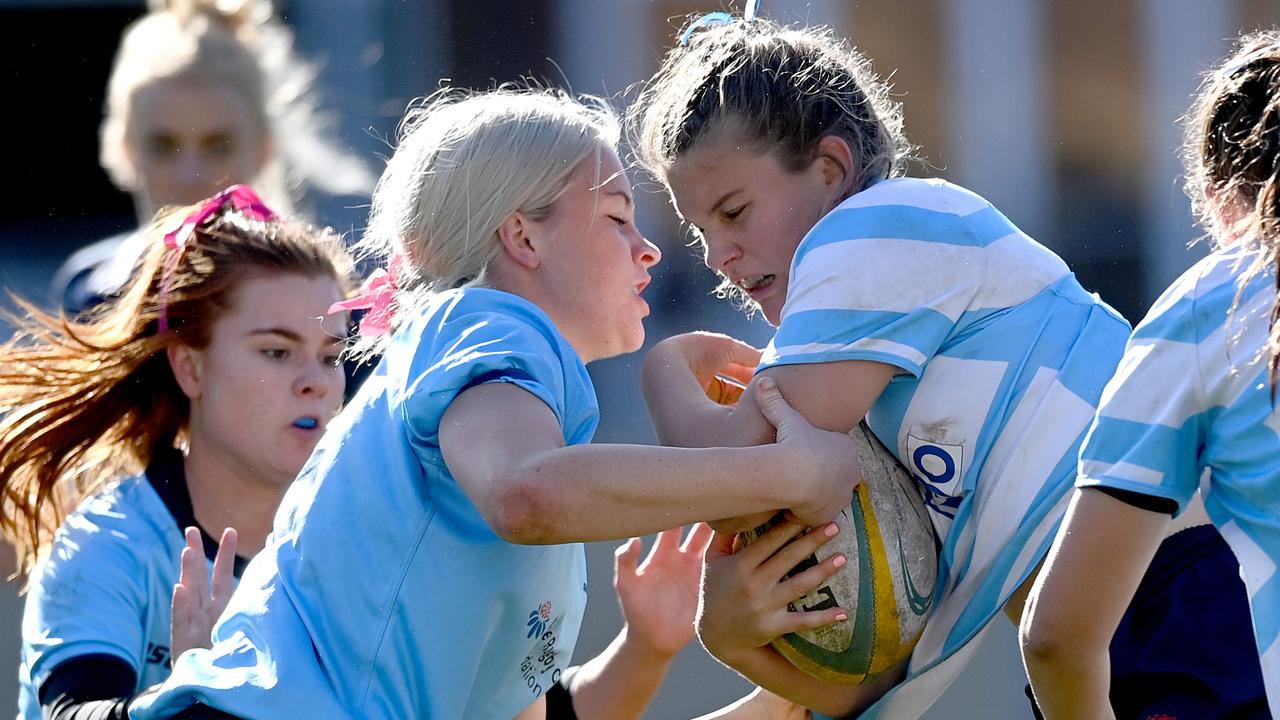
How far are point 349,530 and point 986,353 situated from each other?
3.97ft

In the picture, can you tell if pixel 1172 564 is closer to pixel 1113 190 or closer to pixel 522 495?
pixel 522 495

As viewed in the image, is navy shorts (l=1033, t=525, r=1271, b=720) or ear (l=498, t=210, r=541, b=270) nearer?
navy shorts (l=1033, t=525, r=1271, b=720)

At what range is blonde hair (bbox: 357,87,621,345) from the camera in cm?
335

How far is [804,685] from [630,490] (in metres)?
0.79

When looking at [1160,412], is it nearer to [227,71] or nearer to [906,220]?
[906,220]

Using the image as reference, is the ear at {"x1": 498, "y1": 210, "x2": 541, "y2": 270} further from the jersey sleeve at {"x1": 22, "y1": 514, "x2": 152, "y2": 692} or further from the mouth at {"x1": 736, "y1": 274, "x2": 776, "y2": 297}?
A: the jersey sleeve at {"x1": 22, "y1": 514, "x2": 152, "y2": 692}

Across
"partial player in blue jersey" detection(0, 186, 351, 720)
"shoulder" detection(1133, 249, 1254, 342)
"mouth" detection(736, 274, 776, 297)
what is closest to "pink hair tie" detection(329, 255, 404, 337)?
"mouth" detection(736, 274, 776, 297)

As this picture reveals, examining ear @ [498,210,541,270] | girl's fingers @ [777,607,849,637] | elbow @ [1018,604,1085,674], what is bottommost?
elbow @ [1018,604,1085,674]

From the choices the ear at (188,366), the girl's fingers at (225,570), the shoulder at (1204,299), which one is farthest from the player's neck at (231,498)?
the shoulder at (1204,299)

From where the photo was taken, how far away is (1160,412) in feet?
8.37

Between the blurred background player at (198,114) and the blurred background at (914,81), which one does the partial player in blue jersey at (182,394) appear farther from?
the blurred background at (914,81)

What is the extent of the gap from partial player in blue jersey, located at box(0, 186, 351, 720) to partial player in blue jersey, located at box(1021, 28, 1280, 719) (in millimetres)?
2222

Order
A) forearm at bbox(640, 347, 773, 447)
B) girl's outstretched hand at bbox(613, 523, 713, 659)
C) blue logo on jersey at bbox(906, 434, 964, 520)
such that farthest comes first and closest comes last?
girl's outstretched hand at bbox(613, 523, 713, 659)
blue logo on jersey at bbox(906, 434, 964, 520)
forearm at bbox(640, 347, 773, 447)

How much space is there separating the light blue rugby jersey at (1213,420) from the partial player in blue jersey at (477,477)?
1.82 ft
